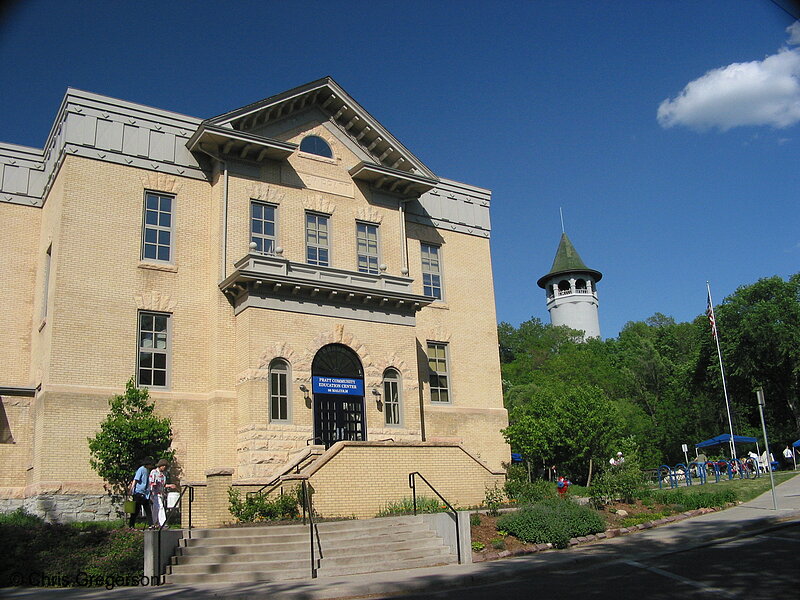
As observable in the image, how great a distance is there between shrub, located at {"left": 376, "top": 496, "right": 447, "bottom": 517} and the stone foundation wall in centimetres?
729

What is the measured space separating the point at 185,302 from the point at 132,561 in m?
10.7

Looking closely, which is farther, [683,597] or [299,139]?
[299,139]

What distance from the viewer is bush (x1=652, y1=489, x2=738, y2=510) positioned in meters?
20.3

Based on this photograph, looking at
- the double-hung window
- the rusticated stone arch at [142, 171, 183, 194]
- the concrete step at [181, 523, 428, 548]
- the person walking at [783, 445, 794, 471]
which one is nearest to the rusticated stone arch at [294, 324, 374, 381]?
the double-hung window

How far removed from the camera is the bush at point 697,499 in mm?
20263

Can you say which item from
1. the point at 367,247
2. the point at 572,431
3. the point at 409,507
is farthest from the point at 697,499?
the point at 367,247

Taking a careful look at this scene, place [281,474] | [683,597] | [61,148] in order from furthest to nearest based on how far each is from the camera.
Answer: [61,148]
[281,474]
[683,597]

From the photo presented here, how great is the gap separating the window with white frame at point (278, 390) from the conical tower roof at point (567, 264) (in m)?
69.6

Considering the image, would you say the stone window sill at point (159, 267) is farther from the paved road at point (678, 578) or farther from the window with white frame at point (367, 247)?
the paved road at point (678, 578)

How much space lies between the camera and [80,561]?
14273 mm

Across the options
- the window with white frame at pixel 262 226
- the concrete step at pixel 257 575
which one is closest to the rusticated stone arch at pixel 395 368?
the window with white frame at pixel 262 226

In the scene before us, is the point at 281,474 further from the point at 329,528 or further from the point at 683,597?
the point at 683,597

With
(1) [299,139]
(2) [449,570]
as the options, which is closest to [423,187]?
(1) [299,139]

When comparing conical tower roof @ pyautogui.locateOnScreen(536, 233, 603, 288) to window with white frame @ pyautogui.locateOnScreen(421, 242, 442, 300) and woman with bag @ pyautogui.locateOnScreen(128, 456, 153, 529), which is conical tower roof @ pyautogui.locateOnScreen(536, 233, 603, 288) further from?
woman with bag @ pyautogui.locateOnScreen(128, 456, 153, 529)
